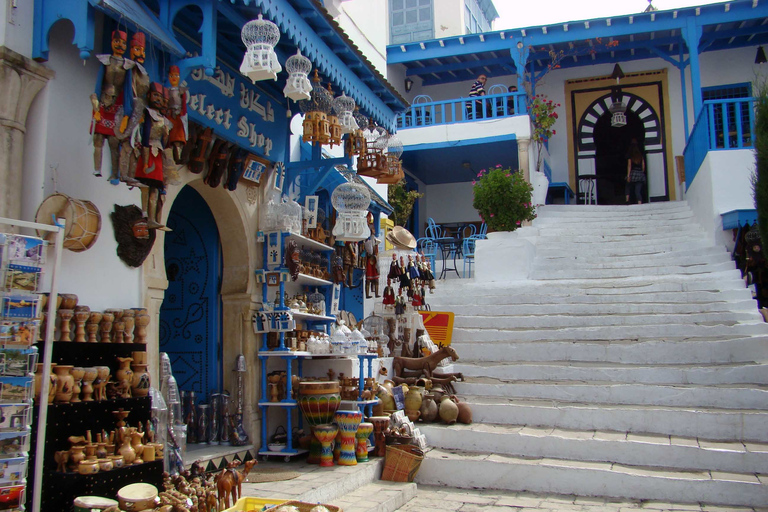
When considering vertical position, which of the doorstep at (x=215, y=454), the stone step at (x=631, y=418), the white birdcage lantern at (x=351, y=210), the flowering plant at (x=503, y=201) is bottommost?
the doorstep at (x=215, y=454)

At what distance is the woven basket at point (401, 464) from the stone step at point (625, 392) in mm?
1949

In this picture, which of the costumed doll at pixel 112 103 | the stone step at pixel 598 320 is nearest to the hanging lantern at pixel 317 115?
the costumed doll at pixel 112 103

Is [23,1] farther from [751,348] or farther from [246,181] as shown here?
[751,348]

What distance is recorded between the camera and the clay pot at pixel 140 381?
4.93 meters

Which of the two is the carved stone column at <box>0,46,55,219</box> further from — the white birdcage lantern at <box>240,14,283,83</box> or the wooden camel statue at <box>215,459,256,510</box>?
the wooden camel statue at <box>215,459,256,510</box>

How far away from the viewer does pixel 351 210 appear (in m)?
7.99

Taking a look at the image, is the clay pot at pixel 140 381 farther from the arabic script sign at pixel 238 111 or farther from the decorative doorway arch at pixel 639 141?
the decorative doorway arch at pixel 639 141

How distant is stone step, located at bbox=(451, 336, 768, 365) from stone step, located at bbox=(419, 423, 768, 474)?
5.27ft

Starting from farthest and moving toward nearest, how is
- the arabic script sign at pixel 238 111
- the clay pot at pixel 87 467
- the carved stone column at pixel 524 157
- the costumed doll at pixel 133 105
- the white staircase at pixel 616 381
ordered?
1. the carved stone column at pixel 524 157
2. the white staircase at pixel 616 381
3. the arabic script sign at pixel 238 111
4. the costumed doll at pixel 133 105
5. the clay pot at pixel 87 467

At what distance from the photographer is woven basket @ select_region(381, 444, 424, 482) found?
22.7 feet

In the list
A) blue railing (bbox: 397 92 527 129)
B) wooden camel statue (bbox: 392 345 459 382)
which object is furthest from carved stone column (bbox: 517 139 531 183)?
wooden camel statue (bbox: 392 345 459 382)

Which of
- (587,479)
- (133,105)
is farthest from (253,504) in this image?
(587,479)

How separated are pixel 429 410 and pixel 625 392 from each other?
7.29 feet

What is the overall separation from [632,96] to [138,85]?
15.0 m
